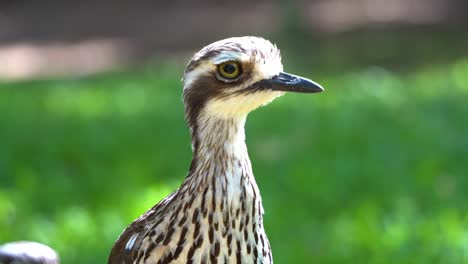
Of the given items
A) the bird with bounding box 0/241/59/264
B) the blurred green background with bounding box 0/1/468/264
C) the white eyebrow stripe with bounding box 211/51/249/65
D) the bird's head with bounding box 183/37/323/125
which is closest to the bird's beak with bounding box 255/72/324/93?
the bird's head with bounding box 183/37/323/125

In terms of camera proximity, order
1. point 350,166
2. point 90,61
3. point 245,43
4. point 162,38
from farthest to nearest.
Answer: point 162,38 < point 90,61 < point 350,166 < point 245,43

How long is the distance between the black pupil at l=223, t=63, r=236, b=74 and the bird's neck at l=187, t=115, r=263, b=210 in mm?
148

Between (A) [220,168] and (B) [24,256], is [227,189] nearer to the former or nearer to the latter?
(A) [220,168]

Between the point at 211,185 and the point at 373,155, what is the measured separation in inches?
137

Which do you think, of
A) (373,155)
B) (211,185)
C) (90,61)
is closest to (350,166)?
(373,155)

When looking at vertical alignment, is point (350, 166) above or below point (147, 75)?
below

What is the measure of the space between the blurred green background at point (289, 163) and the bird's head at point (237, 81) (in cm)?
195

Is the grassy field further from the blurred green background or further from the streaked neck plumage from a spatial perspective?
the streaked neck plumage

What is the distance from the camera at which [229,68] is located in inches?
128

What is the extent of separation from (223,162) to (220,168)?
0.02m

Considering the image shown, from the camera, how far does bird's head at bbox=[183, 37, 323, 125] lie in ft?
10.6

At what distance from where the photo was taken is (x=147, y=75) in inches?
388

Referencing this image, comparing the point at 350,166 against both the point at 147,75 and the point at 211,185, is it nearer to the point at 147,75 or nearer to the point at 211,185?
the point at 211,185

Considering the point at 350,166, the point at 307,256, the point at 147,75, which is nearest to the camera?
the point at 307,256
